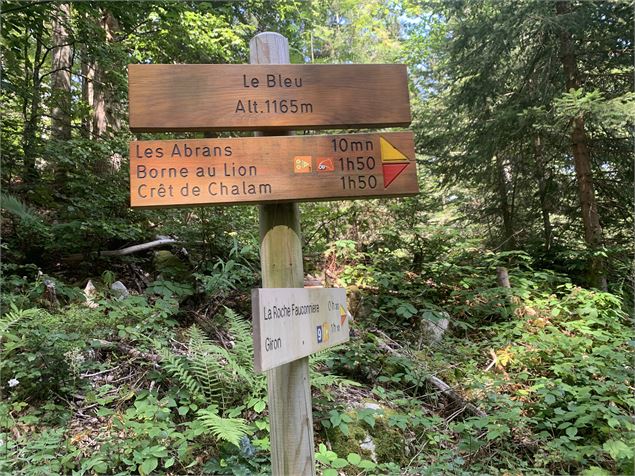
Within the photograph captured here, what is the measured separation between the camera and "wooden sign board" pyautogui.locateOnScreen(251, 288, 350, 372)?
1291 mm

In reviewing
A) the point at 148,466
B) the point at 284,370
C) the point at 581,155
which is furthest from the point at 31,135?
the point at 581,155

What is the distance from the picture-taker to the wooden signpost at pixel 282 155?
67.1 inches

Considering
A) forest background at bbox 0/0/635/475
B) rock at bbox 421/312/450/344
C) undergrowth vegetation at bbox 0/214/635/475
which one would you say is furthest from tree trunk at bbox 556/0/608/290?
rock at bbox 421/312/450/344

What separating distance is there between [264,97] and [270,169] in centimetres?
35

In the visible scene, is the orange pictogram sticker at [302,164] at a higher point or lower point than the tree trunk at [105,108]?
lower

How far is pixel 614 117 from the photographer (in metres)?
6.10

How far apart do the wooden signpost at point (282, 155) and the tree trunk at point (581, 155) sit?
666cm

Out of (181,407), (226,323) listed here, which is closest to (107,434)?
(181,407)

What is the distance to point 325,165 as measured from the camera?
1.84 m

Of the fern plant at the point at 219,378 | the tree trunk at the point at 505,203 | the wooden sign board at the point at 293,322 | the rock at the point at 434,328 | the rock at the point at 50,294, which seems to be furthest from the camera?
the tree trunk at the point at 505,203

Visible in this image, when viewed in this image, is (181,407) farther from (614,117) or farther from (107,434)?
(614,117)

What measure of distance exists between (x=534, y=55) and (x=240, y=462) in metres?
8.85

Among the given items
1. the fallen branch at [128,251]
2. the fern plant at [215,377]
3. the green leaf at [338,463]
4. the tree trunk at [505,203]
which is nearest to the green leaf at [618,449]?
the green leaf at [338,463]

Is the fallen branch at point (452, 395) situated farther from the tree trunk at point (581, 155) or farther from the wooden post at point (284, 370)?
the tree trunk at point (581, 155)
